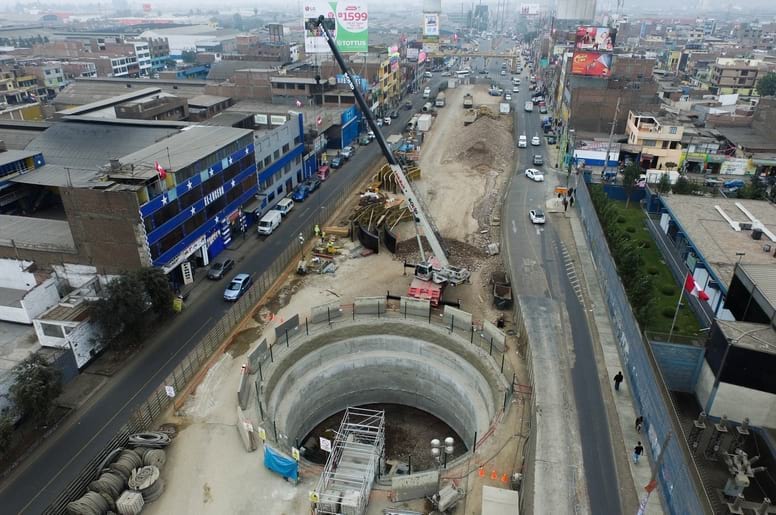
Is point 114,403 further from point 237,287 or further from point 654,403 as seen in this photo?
point 654,403

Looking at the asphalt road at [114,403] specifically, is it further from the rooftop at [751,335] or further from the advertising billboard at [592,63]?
the advertising billboard at [592,63]

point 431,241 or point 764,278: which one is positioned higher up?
point 764,278

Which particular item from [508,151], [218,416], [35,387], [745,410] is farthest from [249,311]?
[508,151]

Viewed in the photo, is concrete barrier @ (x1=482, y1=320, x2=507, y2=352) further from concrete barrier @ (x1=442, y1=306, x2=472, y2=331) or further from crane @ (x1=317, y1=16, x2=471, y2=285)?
crane @ (x1=317, y1=16, x2=471, y2=285)

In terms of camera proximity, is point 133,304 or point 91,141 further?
point 91,141

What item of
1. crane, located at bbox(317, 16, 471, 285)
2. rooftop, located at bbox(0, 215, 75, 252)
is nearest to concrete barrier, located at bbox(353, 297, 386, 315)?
crane, located at bbox(317, 16, 471, 285)

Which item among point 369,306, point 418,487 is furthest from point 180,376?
point 418,487
